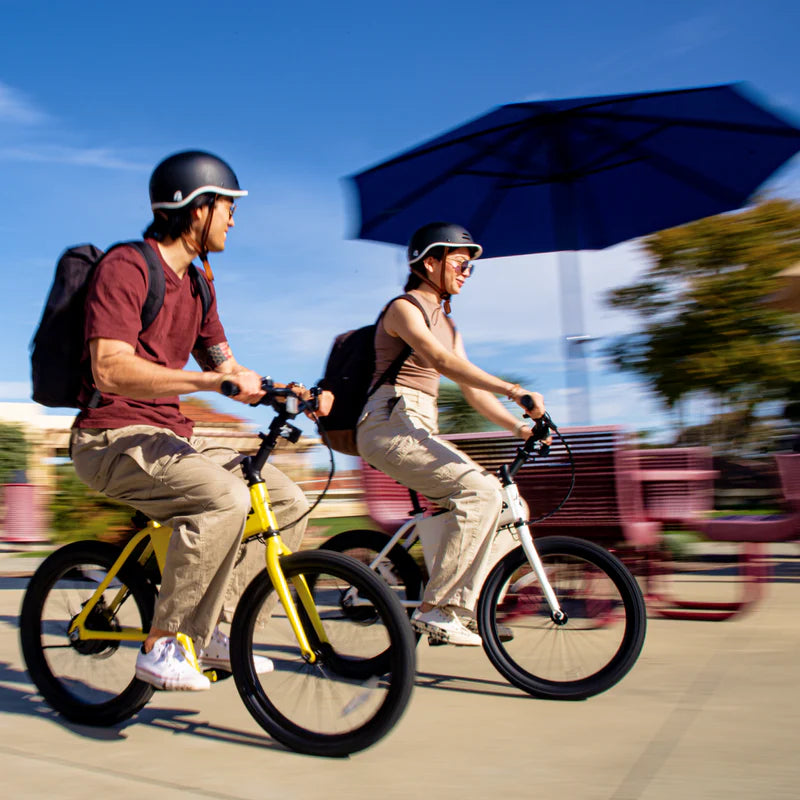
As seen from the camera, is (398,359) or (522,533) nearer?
(522,533)

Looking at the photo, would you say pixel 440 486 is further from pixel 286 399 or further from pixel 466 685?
pixel 286 399

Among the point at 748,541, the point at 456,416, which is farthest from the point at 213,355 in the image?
the point at 456,416

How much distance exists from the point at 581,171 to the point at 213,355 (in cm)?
400

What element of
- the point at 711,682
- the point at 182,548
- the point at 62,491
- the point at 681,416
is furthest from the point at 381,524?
the point at 681,416

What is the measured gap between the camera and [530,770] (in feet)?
9.34

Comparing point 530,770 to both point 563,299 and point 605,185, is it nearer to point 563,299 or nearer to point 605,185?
point 563,299

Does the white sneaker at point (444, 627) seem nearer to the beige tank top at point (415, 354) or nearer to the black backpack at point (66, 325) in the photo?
the beige tank top at point (415, 354)

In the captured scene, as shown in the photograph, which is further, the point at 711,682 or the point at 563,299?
the point at 563,299

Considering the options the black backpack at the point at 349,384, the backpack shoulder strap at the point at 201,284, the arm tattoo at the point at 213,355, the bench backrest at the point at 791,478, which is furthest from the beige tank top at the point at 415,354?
the bench backrest at the point at 791,478

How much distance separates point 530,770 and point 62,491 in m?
6.59

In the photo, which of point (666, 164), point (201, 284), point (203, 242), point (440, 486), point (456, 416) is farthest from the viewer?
point (456, 416)

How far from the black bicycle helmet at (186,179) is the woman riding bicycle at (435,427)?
1.01 m

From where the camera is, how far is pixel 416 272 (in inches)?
165

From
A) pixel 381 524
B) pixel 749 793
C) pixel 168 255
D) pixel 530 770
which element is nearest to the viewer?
pixel 749 793
